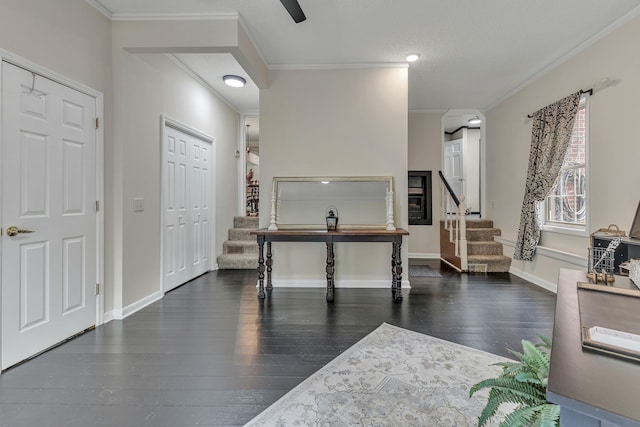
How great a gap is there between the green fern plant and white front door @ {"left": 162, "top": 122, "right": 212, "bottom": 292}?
3.50 m

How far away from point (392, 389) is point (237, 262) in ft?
11.6

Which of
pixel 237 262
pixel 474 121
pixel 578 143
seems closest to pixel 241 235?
pixel 237 262

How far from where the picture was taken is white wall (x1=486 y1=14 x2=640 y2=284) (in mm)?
2717

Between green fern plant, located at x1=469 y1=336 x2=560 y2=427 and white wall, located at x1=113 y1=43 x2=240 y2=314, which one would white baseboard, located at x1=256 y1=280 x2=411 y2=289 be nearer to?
white wall, located at x1=113 y1=43 x2=240 y2=314

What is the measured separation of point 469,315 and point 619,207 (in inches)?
67.5

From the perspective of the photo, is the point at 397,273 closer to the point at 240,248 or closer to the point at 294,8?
the point at 294,8

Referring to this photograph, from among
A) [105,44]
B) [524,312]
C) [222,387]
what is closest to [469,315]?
[524,312]

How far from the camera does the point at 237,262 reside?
4.82m

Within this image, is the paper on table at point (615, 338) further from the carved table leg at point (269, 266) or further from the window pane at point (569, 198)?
the window pane at point (569, 198)

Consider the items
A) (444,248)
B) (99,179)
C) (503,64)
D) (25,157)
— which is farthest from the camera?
(444,248)

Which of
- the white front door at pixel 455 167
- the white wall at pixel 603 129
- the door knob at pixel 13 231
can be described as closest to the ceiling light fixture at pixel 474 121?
the white front door at pixel 455 167

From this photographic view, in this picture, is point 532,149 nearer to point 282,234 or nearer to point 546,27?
point 546,27

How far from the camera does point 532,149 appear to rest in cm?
398

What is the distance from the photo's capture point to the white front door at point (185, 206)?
3672mm
